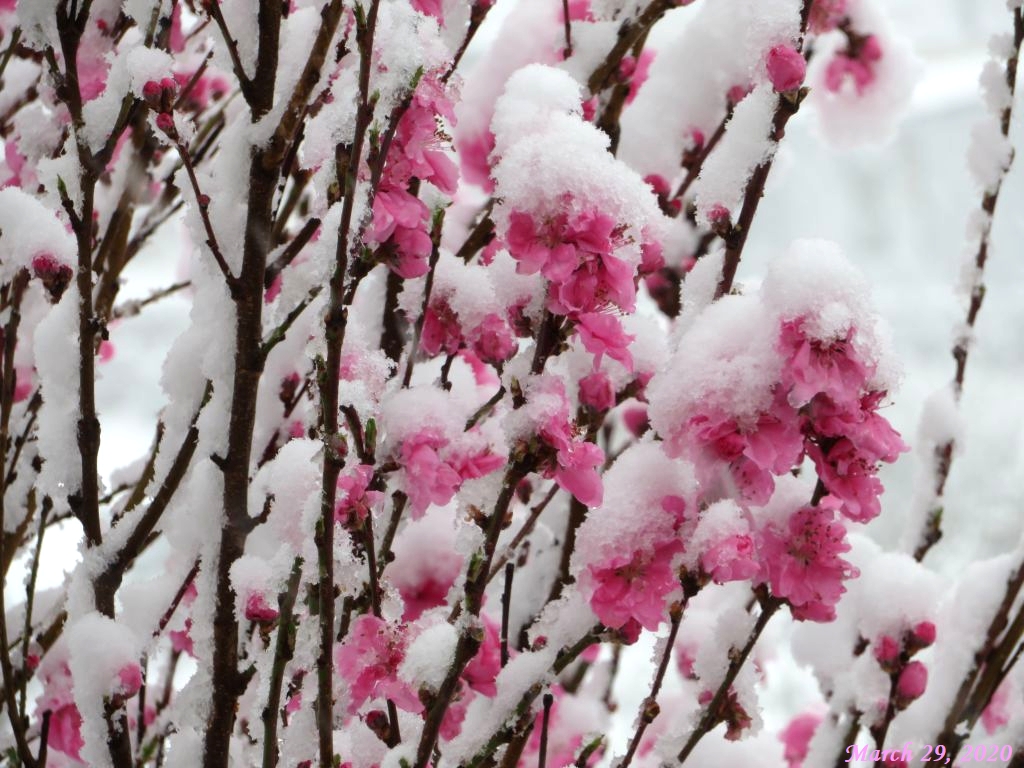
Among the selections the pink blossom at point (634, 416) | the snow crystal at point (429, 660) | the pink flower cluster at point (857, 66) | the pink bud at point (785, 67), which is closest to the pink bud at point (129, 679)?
the snow crystal at point (429, 660)

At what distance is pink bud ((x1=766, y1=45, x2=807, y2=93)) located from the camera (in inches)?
25.5

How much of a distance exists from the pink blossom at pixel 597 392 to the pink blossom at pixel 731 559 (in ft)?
0.69

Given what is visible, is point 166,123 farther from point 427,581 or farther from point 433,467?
point 427,581

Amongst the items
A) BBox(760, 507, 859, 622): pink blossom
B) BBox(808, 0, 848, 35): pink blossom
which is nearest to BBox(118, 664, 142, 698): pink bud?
BBox(760, 507, 859, 622): pink blossom

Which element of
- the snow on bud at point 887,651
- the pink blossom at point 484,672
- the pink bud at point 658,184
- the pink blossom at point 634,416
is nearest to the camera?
the pink blossom at point 484,672

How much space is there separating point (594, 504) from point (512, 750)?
0.59 feet

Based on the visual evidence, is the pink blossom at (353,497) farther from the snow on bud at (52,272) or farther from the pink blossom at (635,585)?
the snow on bud at (52,272)

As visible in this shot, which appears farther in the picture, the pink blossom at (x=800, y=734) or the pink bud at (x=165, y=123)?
the pink blossom at (x=800, y=734)

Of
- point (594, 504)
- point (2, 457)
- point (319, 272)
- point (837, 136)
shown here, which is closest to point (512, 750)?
point (594, 504)

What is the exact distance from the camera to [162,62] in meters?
0.63

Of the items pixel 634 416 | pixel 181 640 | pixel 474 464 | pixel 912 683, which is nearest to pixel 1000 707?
A: pixel 912 683

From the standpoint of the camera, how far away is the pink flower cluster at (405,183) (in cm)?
59

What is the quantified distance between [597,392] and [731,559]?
229 mm

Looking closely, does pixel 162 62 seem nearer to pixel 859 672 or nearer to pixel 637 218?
pixel 637 218
